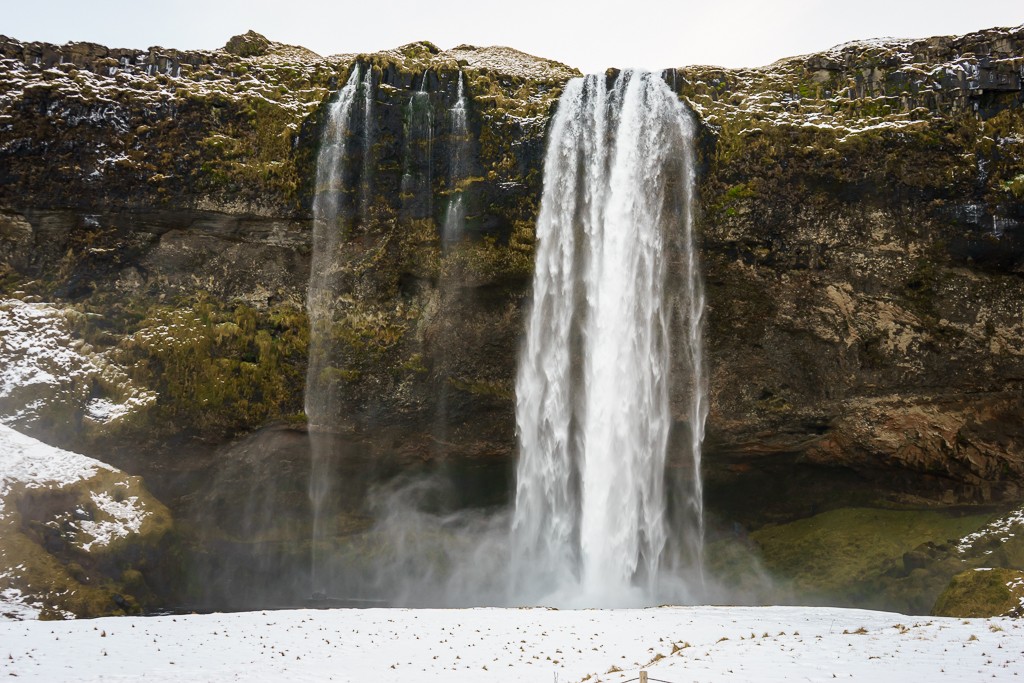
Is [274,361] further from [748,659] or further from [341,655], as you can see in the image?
[748,659]

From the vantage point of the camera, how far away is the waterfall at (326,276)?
73.9 ft

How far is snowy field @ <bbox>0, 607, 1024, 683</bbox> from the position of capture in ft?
36.5

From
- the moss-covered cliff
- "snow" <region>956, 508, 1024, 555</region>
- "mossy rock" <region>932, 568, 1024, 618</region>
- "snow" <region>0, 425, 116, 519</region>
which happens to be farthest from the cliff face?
"mossy rock" <region>932, 568, 1024, 618</region>

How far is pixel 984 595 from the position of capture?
16.8m

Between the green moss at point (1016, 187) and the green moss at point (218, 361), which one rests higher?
the green moss at point (1016, 187)

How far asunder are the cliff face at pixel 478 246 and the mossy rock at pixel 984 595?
5511mm

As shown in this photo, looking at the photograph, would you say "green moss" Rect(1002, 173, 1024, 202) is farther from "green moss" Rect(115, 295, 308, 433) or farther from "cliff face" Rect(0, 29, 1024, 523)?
"green moss" Rect(115, 295, 308, 433)

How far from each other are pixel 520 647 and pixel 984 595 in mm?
9441

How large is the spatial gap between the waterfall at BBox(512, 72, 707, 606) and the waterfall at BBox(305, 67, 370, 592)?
500cm

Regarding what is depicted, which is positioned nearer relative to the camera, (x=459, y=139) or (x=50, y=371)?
(x=50, y=371)

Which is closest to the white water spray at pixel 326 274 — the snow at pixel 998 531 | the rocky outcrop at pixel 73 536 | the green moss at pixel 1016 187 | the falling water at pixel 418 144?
the falling water at pixel 418 144

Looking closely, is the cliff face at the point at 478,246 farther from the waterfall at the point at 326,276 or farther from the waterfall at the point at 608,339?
the waterfall at the point at 608,339

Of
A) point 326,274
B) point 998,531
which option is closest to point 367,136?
point 326,274

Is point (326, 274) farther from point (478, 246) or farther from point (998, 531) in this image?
point (998, 531)
